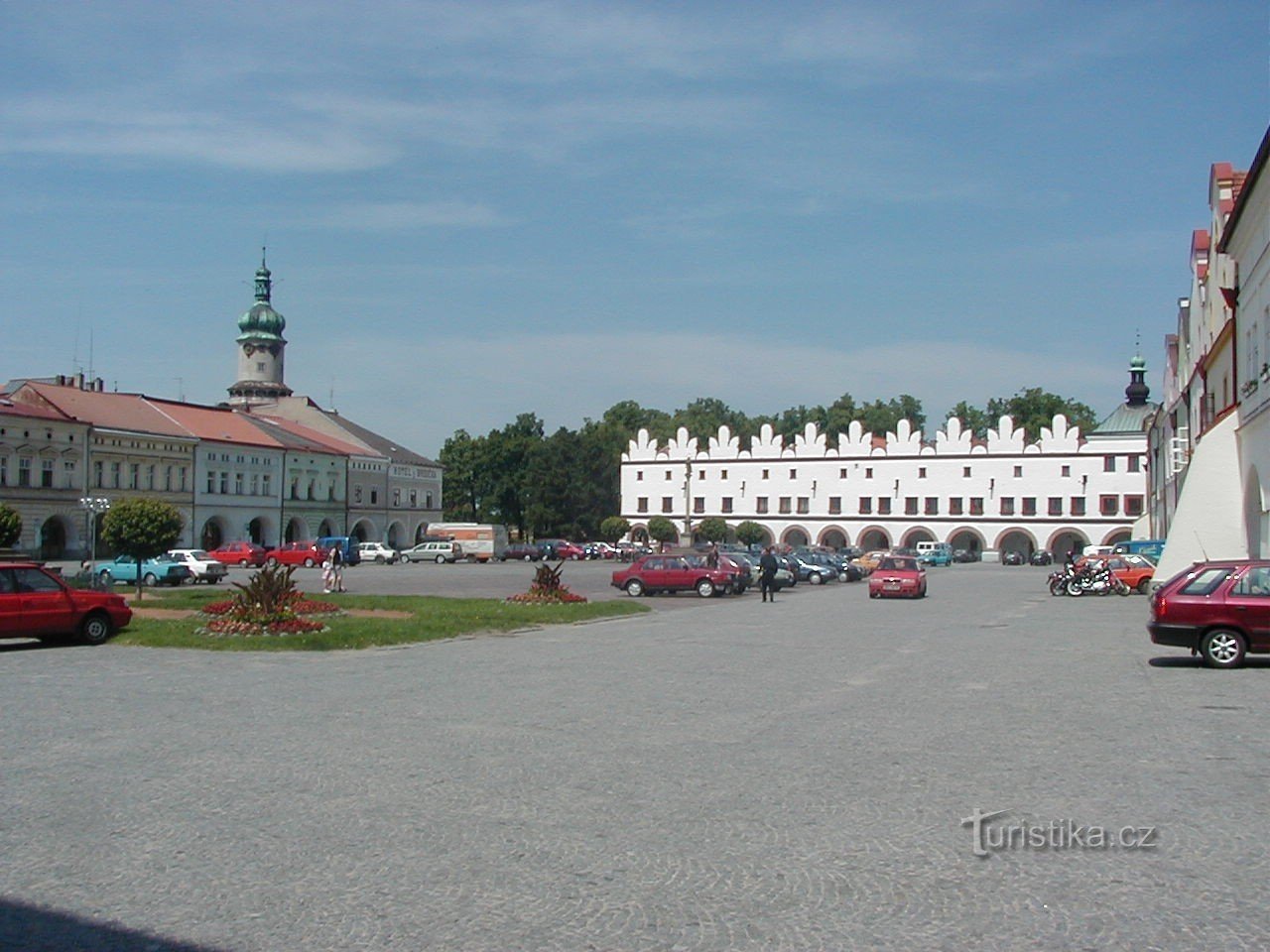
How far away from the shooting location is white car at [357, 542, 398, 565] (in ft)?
264

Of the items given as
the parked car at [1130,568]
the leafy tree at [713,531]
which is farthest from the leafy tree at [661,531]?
the parked car at [1130,568]

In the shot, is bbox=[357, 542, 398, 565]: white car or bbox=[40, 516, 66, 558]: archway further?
bbox=[357, 542, 398, 565]: white car

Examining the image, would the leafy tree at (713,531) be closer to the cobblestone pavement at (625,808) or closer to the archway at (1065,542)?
the archway at (1065,542)

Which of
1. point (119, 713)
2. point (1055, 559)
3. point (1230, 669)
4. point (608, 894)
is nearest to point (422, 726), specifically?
point (119, 713)

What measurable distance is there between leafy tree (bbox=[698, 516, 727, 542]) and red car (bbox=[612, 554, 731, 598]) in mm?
60862

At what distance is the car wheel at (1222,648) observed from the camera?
17.0 meters

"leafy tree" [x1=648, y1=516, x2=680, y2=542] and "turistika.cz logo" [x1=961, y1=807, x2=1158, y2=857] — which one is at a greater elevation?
"leafy tree" [x1=648, y1=516, x2=680, y2=542]

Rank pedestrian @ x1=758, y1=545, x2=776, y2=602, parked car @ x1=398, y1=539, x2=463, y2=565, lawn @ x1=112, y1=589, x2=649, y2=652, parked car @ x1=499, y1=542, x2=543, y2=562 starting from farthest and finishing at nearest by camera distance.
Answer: parked car @ x1=499, y1=542, x2=543, y2=562 → parked car @ x1=398, y1=539, x2=463, y2=565 → pedestrian @ x1=758, y1=545, x2=776, y2=602 → lawn @ x1=112, y1=589, x2=649, y2=652

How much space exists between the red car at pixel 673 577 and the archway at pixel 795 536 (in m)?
66.1

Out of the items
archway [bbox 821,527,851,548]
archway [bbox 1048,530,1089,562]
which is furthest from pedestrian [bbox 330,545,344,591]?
archway [bbox 821,527,851,548]

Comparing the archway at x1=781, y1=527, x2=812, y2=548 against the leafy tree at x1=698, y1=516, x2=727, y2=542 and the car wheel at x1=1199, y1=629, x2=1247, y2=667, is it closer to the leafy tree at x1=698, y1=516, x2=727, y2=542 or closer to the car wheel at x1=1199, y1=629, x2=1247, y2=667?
the leafy tree at x1=698, y1=516, x2=727, y2=542

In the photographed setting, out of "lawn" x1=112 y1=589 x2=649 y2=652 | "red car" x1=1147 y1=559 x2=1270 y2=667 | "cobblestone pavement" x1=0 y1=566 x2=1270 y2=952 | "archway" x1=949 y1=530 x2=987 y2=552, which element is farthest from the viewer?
"archway" x1=949 y1=530 x2=987 y2=552

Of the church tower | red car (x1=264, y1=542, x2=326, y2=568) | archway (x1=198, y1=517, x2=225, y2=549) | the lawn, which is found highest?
the church tower

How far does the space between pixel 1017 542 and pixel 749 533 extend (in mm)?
22133
